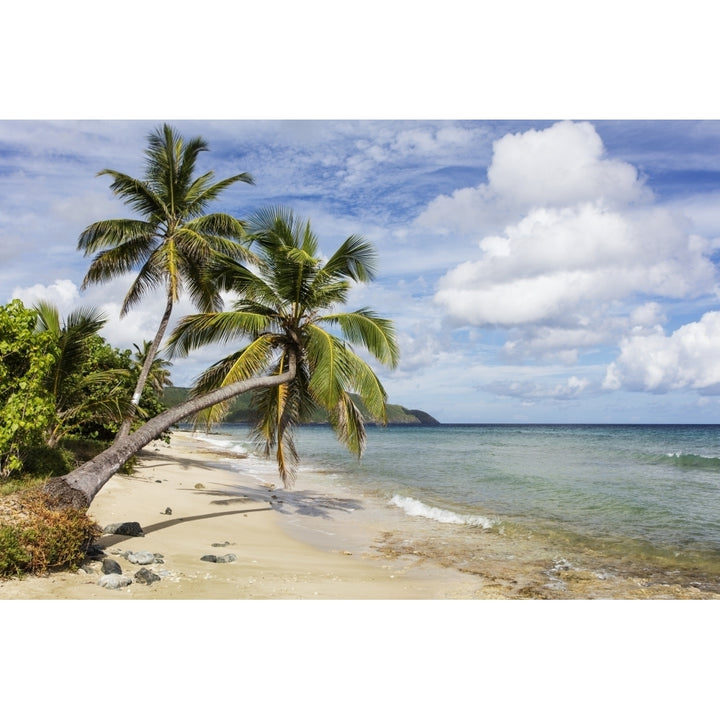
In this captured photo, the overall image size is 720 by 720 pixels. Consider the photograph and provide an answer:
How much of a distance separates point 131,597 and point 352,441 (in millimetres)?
6335

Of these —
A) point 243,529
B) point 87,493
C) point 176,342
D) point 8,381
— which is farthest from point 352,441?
point 8,381

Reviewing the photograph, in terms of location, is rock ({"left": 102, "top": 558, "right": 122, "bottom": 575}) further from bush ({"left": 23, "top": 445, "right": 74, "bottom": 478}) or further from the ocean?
bush ({"left": 23, "top": 445, "right": 74, "bottom": 478})

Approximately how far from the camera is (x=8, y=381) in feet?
32.7

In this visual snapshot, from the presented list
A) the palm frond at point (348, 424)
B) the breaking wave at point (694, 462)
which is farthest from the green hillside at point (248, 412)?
the breaking wave at point (694, 462)

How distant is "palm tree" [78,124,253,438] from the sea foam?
8.23 meters

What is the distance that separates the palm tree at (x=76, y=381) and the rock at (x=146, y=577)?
579 cm

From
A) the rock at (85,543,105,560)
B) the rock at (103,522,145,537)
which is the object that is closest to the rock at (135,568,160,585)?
the rock at (85,543,105,560)

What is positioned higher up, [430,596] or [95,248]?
[95,248]

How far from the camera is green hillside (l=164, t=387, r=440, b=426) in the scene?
1337 cm

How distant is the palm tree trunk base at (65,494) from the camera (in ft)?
25.7

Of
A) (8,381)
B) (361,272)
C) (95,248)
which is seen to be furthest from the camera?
(95,248)

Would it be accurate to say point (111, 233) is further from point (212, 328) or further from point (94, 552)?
point (94, 552)

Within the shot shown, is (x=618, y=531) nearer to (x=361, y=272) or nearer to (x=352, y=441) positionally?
(x=352, y=441)

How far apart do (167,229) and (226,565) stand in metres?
8.47
